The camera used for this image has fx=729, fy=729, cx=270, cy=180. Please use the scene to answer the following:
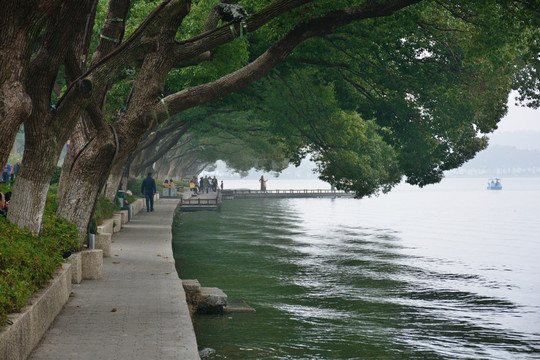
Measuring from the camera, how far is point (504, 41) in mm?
18125

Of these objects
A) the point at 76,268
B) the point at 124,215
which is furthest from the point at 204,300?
the point at 124,215

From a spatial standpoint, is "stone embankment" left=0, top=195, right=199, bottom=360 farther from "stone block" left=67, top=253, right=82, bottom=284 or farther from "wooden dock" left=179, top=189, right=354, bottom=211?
"wooden dock" left=179, top=189, right=354, bottom=211

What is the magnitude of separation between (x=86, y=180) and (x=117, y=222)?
11.0m

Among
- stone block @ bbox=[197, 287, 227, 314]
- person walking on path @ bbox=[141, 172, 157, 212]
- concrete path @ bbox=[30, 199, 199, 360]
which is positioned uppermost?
person walking on path @ bbox=[141, 172, 157, 212]

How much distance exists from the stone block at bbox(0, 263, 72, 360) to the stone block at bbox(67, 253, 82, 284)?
199cm

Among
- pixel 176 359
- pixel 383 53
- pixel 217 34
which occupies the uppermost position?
pixel 383 53

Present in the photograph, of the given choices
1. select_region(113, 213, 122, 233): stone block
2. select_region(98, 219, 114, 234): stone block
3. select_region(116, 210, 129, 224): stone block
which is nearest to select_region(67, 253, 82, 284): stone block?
select_region(98, 219, 114, 234): stone block

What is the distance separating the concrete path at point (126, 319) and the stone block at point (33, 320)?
166 millimetres

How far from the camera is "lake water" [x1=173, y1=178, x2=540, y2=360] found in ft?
39.3

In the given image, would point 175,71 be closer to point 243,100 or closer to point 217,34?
point 243,100

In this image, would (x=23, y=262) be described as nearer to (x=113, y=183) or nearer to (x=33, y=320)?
(x=33, y=320)

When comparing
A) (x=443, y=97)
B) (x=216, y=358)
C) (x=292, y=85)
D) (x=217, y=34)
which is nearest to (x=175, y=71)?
(x=292, y=85)

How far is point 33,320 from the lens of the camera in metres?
7.91

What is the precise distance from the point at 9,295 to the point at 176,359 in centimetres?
185
